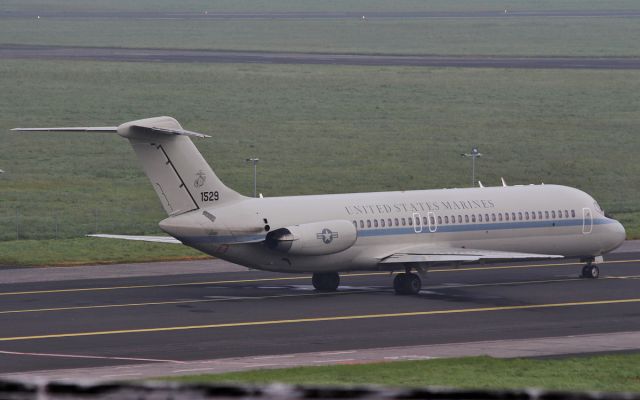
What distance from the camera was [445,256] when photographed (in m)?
43.1

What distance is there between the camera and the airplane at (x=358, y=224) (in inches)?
1591

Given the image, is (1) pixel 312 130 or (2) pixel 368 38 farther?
(2) pixel 368 38

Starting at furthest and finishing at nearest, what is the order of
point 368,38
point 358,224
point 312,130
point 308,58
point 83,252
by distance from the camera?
point 368,38
point 308,58
point 312,130
point 83,252
point 358,224

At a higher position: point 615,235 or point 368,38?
point 368,38

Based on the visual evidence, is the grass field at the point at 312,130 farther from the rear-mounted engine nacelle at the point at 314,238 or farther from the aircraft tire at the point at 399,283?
the aircraft tire at the point at 399,283

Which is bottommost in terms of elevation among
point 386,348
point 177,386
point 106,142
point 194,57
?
point 386,348

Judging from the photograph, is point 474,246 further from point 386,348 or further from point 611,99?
point 611,99

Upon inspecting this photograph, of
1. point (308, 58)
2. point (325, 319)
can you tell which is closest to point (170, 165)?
point (325, 319)

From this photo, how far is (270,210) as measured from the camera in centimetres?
4156

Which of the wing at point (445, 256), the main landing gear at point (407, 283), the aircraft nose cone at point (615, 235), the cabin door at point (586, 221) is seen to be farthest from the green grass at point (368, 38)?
the main landing gear at point (407, 283)

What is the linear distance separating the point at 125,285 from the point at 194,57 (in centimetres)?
10381

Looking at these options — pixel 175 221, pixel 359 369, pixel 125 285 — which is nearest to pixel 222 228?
pixel 175 221

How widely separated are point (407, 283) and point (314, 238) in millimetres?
3973

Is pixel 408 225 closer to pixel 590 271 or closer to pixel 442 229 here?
pixel 442 229
